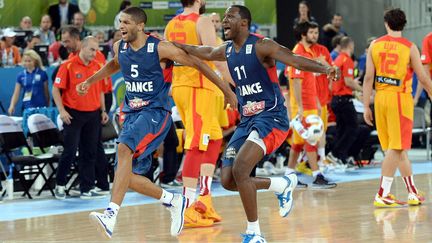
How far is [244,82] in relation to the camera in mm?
8125

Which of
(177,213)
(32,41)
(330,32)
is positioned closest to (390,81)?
(177,213)

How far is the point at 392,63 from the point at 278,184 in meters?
2.71

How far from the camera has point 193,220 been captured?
934 centimetres

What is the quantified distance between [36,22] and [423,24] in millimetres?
9088

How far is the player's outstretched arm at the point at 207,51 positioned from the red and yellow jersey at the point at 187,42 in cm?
99

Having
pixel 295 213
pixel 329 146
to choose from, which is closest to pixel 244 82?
pixel 295 213

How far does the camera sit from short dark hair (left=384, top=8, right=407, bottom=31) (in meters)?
10.5

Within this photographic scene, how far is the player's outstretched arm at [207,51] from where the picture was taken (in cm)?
845

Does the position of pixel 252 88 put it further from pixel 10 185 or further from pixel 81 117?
pixel 10 185

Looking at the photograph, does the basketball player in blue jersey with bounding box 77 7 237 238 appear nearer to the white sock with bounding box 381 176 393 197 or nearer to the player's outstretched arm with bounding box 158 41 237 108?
the player's outstretched arm with bounding box 158 41 237 108

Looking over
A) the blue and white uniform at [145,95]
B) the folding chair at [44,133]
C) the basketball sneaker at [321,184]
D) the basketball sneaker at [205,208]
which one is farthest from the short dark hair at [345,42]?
the blue and white uniform at [145,95]

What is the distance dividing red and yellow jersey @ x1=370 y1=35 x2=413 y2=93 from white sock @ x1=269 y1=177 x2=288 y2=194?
2.54 meters

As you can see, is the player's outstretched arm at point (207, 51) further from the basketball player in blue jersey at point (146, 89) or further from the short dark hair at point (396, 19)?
the short dark hair at point (396, 19)

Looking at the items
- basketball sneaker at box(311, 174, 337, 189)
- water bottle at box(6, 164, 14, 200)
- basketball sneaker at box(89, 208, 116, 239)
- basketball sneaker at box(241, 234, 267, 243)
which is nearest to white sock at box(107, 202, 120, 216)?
basketball sneaker at box(89, 208, 116, 239)
